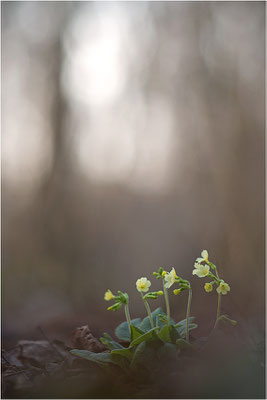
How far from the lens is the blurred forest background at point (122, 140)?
2.03 metres

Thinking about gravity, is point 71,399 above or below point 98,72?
below

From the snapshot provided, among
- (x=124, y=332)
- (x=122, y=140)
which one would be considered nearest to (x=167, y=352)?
(x=124, y=332)

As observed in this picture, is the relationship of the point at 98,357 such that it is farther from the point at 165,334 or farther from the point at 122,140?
the point at 122,140

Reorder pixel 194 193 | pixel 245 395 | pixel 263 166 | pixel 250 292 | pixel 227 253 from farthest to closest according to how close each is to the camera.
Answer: pixel 194 193
pixel 263 166
pixel 227 253
pixel 250 292
pixel 245 395

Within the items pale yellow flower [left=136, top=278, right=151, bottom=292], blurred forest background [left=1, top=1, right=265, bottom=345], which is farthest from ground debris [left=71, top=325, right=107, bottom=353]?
blurred forest background [left=1, top=1, right=265, bottom=345]

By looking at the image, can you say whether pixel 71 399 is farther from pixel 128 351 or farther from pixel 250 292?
pixel 250 292

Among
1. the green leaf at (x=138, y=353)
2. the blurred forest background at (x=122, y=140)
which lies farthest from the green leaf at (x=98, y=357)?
the blurred forest background at (x=122, y=140)

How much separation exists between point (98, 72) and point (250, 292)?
1461 millimetres

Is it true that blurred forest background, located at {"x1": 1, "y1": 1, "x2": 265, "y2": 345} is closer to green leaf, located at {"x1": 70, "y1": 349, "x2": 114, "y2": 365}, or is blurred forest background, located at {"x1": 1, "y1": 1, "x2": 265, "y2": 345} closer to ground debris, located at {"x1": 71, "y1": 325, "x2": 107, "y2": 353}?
ground debris, located at {"x1": 71, "y1": 325, "x2": 107, "y2": 353}

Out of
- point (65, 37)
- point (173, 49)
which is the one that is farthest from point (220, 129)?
point (65, 37)

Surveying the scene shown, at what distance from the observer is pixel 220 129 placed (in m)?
2.10

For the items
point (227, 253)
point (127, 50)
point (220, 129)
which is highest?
point (127, 50)

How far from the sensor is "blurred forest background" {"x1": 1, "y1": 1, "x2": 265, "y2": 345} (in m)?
2.03

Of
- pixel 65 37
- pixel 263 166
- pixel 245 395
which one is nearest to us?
pixel 245 395
